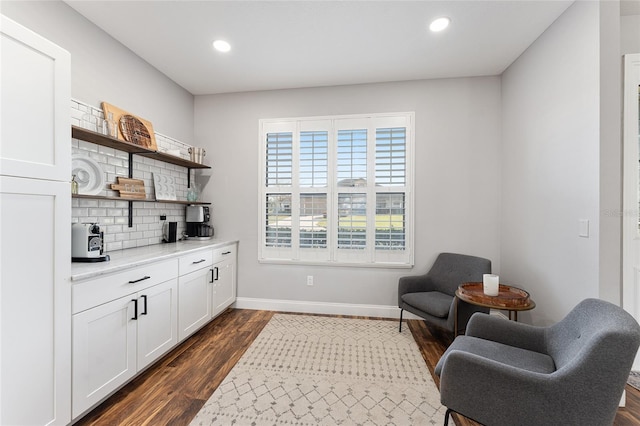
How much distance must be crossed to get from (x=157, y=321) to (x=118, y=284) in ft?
1.68

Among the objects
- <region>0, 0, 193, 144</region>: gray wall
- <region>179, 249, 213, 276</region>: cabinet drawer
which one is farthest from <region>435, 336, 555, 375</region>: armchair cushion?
<region>0, 0, 193, 144</region>: gray wall

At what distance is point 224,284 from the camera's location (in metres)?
3.16

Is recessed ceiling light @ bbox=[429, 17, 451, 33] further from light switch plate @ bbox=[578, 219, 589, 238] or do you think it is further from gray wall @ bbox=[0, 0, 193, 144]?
gray wall @ bbox=[0, 0, 193, 144]

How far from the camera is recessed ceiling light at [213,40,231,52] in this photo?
2445mm

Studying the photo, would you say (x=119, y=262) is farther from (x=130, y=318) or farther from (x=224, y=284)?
(x=224, y=284)

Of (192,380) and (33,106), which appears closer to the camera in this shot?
(33,106)

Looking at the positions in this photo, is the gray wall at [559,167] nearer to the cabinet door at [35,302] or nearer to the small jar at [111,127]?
the cabinet door at [35,302]

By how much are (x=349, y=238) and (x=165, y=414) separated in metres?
2.24

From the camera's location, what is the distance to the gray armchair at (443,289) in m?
2.43

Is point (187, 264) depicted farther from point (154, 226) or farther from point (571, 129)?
point (571, 129)

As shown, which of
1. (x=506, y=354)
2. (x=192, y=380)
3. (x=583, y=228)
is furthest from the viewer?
(x=192, y=380)

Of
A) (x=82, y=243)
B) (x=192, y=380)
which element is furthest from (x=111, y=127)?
(x=192, y=380)

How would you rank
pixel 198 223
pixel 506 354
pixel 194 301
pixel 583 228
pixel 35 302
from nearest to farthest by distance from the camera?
pixel 35 302 < pixel 506 354 < pixel 583 228 < pixel 194 301 < pixel 198 223

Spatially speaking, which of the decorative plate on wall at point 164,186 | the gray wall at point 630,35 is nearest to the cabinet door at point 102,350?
the decorative plate on wall at point 164,186
